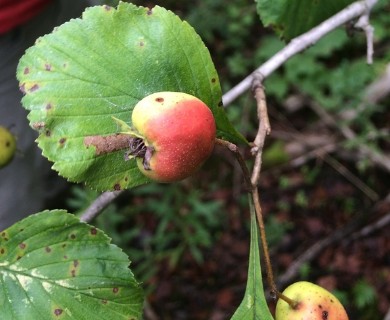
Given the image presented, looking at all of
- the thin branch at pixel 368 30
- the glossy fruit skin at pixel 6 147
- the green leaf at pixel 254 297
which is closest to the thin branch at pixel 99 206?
the glossy fruit skin at pixel 6 147

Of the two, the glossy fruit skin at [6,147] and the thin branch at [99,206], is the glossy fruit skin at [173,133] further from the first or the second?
the glossy fruit skin at [6,147]

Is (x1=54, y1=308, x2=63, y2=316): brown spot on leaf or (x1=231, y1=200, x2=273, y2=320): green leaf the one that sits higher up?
(x1=231, y1=200, x2=273, y2=320): green leaf

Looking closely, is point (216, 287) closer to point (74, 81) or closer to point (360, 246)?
point (360, 246)

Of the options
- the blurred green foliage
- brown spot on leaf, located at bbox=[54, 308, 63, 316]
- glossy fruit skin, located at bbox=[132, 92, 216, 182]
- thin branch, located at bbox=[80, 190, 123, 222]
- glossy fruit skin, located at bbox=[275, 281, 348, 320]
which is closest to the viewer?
glossy fruit skin, located at bbox=[132, 92, 216, 182]

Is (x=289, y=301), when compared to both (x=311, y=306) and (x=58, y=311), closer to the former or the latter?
(x=311, y=306)

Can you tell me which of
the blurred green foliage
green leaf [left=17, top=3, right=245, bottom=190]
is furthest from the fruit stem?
the blurred green foliage

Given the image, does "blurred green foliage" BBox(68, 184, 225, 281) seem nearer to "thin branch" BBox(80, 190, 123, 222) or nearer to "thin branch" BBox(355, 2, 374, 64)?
"thin branch" BBox(80, 190, 123, 222)
